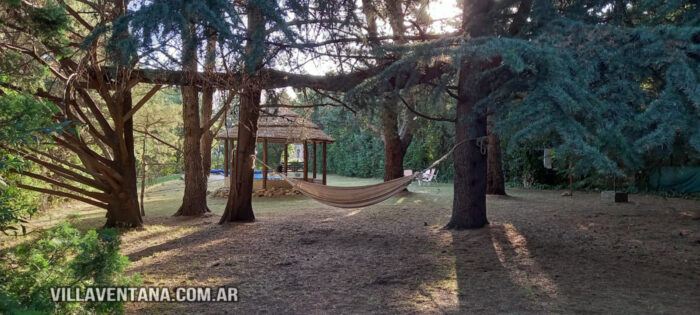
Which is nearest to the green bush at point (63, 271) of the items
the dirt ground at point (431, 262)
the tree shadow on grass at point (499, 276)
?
the dirt ground at point (431, 262)

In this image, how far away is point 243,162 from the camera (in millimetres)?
6262

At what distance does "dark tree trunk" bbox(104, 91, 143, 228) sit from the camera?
5594mm

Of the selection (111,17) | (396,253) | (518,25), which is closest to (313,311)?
(396,253)

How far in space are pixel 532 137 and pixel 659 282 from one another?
153 centimetres

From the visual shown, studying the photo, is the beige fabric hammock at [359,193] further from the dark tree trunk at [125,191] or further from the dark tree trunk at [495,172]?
the dark tree trunk at [495,172]

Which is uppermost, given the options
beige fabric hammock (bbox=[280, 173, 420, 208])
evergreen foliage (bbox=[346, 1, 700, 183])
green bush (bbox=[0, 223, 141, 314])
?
evergreen foliage (bbox=[346, 1, 700, 183])

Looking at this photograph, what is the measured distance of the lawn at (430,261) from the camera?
279cm

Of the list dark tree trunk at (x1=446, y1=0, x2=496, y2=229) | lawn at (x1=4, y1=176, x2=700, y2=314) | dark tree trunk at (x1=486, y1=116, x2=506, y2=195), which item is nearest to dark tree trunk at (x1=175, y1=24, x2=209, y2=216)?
lawn at (x1=4, y1=176, x2=700, y2=314)

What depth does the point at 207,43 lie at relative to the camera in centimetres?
400

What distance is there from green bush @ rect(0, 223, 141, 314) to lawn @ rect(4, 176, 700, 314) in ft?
1.85

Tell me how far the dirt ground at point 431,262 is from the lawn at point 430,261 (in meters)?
0.01

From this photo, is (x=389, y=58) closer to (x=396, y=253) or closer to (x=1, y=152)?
(x=396, y=253)

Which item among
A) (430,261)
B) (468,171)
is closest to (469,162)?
(468,171)

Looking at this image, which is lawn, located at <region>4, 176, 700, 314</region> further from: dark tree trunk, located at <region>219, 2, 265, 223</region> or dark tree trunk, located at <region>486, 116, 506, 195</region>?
dark tree trunk, located at <region>486, 116, 506, 195</region>
